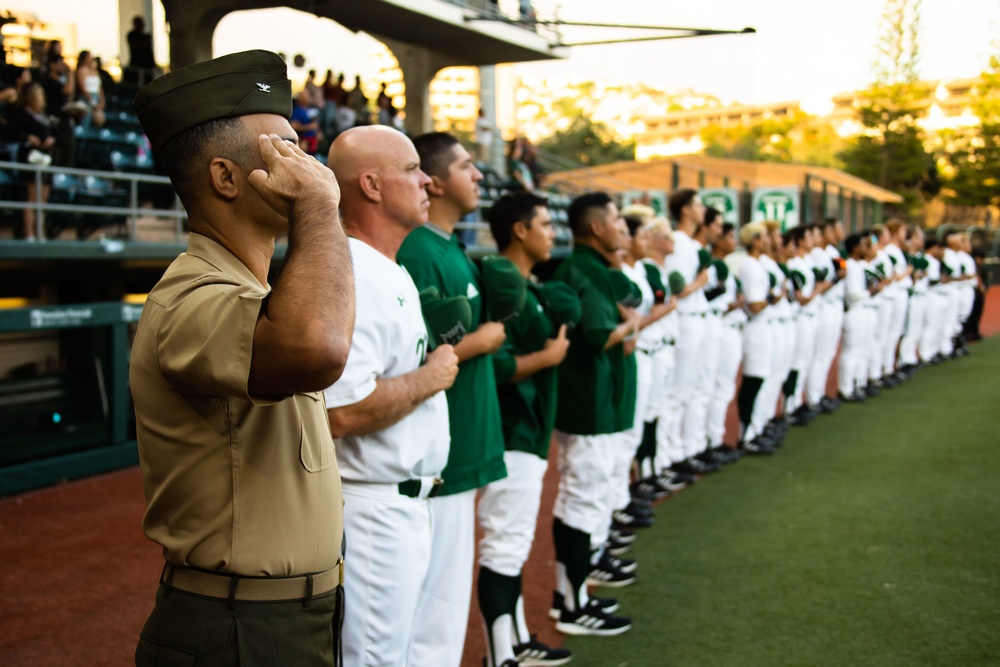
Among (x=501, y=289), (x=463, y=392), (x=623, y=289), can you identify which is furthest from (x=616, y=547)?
(x=463, y=392)

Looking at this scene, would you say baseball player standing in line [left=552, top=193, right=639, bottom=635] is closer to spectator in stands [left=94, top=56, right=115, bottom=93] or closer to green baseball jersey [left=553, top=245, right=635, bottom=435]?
green baseball jersey [left=553, top=245, right=635, bottom=435]

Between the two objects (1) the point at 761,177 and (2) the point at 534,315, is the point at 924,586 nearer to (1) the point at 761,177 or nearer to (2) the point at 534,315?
(2) the point at 534,315

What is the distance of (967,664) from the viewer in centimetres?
390

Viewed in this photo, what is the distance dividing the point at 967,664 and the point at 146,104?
3793mm

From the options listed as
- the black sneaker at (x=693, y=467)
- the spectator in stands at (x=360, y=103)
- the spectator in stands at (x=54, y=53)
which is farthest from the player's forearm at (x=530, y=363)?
the spectator in stands at (x=360, y=103)

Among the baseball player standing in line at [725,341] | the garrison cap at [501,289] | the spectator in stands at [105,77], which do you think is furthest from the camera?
the spectator in stands at [105,77]

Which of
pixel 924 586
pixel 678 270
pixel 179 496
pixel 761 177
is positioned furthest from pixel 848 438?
pixel 761 177

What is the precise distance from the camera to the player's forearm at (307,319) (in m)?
1.51

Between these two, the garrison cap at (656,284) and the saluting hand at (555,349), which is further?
the garrison cap at (656,284)

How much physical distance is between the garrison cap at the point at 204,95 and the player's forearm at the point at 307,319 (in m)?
0.34

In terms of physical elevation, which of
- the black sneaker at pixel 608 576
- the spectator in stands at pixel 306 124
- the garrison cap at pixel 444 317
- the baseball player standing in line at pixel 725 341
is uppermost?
the spectator in stands at pixel 306 124

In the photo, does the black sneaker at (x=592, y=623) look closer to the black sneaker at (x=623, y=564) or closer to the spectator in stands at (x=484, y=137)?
the black sneaker at (x=623, y=564)

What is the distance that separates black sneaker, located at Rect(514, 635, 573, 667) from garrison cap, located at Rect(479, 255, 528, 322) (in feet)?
4.78

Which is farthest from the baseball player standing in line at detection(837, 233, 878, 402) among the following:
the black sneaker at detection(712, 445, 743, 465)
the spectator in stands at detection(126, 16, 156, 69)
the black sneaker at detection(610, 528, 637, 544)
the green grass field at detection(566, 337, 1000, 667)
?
the spectator in stands at detection(126, 16, 156, 69)
